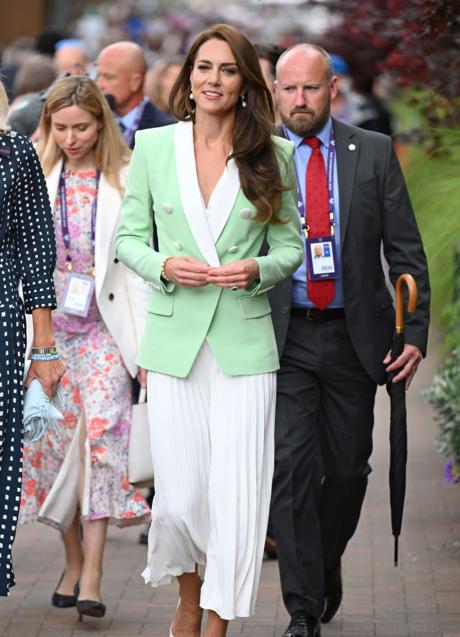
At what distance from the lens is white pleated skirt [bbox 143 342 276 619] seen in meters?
5.57

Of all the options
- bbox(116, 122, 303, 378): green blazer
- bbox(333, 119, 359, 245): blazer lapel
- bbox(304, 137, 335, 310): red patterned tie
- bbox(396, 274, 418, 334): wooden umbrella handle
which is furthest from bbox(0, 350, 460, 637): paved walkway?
bbox(333, 119, 359, 245): blazer lapel

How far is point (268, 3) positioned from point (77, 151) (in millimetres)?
6742

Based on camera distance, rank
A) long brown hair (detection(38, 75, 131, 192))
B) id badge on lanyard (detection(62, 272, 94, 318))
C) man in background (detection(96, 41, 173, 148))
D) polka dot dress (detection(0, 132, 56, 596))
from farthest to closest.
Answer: man in background (detection(96, 41, 173, 148)), long brown hair (detection(38, 75, 131, 192)), id badge on lanyard (detection(62, 272, 94, 318)), polka dot dress (detection(0, 132, 56, 596))

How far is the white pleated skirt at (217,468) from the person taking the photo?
557 centimetres

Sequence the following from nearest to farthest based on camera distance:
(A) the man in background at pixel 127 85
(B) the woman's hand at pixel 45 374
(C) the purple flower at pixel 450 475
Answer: (B) the woman's hand at pixel 45 374, (C) the purple flower at pixel 450 475, (A) the man in background at pixel 127 85

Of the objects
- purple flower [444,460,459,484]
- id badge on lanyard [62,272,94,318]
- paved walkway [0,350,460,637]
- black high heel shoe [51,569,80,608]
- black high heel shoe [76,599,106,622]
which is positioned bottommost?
paved walkway [0,350,460,637]

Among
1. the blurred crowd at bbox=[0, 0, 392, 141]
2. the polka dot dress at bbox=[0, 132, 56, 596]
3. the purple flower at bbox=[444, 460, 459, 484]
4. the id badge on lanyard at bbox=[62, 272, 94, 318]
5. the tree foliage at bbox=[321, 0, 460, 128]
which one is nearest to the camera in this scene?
the polka dot dress at bbox=[0, 132, 56, 596]

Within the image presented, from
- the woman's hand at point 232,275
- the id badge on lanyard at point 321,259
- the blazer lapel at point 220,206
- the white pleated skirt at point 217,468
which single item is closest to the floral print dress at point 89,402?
the id badge on lanyard at point 321,259

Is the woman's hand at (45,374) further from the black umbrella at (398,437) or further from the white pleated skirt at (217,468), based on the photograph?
the black umbrella at (398,437)

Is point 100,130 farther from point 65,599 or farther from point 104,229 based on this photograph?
point 65,599

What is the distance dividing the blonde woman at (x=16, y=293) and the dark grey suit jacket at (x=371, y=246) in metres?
1.01

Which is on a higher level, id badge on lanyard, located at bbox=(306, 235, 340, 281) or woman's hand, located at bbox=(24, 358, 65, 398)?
id badge on lanyard, located at bbox=(306, 235, 340, 281)

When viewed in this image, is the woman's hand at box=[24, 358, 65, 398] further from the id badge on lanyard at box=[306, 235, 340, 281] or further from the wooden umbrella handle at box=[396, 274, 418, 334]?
the wooden umbrella handle at box=[396, 274, 418, 334]

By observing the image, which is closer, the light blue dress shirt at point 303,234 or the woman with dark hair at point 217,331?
the woman with dark hair at point 217,331
